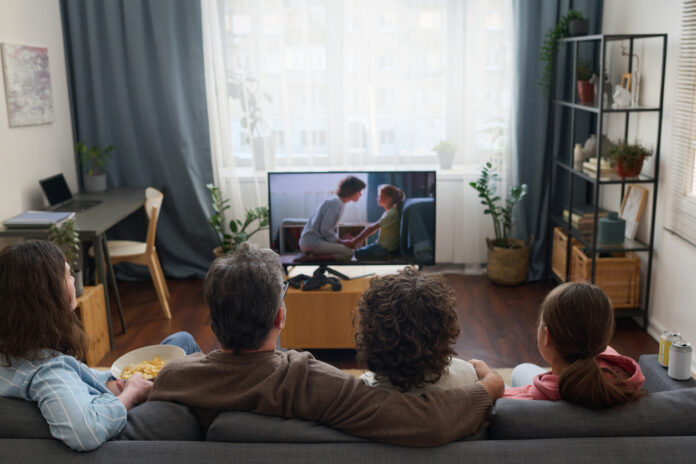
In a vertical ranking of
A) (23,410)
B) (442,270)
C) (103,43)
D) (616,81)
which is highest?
(103,43)

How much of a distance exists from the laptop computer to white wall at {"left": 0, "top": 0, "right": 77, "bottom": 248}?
0.22ft

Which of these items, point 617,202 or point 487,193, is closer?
point 617,202

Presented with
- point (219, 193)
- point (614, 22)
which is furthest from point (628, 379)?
point (219, 193)

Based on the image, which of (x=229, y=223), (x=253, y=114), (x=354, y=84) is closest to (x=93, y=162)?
(x=229, y=223)

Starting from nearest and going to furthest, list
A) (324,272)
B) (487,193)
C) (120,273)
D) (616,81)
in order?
1. (324,272)
2. (616,81)
3. (487,193)
4. (120,273)

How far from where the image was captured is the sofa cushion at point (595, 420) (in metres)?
1.51

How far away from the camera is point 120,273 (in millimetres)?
5266

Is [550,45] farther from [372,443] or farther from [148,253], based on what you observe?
[372,443]

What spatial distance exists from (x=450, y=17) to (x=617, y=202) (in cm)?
175

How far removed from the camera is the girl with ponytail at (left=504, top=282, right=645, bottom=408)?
1.54 metres

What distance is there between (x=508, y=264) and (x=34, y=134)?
3.28m

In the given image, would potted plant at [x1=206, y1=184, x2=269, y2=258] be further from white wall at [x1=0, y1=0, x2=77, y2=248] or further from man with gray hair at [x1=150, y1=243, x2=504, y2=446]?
man with gray hair at [x1=150, y1=243, x2=504, y2=446]

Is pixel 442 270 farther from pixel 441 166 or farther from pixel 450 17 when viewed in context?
pixel 450 17

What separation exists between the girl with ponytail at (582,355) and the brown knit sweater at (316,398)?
218 mm
